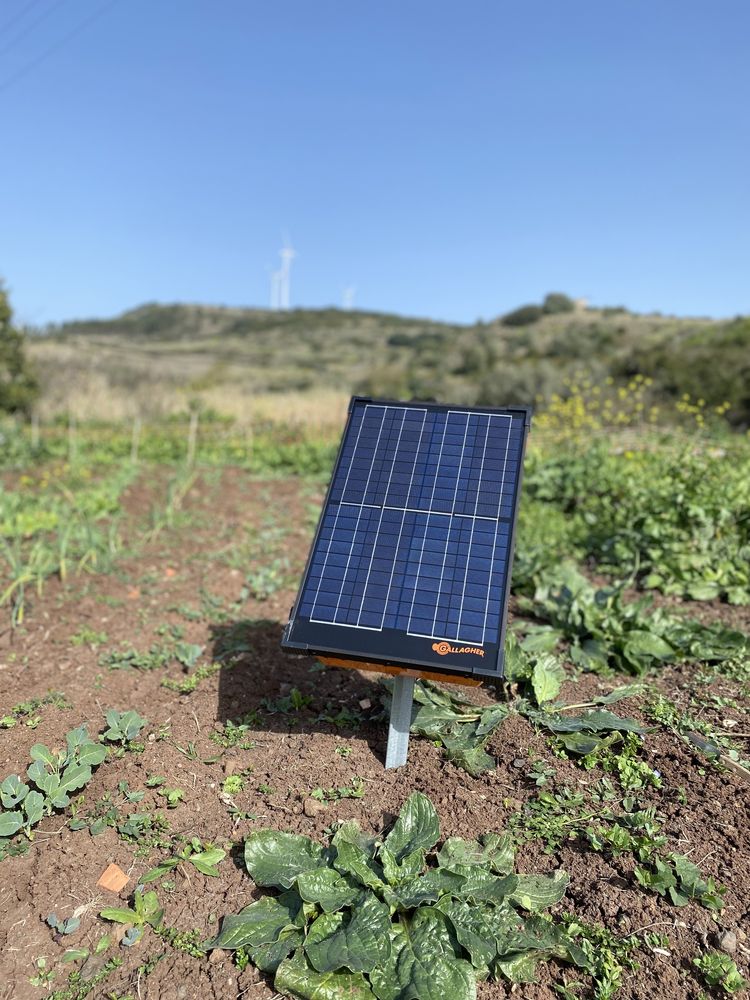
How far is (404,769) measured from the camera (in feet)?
10.9

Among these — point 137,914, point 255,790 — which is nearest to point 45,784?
point 137,914

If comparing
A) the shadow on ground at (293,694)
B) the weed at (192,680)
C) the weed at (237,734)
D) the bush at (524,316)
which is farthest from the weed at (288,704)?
the bush at (524,316)

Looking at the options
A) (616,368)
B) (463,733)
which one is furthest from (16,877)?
(616,368)

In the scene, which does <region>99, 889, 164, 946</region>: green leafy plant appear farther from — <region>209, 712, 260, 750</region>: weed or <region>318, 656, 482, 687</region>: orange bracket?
<region>318, 656, 482, 687</region>: orange bracket

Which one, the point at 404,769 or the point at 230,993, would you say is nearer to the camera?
the point at 230,993

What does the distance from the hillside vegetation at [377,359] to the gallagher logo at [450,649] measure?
26.5 feet

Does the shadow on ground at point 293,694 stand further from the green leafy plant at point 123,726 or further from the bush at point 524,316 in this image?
the bush at point 524,316

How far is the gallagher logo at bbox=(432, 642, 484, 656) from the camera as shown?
2.79 meters

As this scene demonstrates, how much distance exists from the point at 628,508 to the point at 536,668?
3.51 m

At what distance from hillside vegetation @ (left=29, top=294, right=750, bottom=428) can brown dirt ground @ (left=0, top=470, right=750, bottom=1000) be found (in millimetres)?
7112

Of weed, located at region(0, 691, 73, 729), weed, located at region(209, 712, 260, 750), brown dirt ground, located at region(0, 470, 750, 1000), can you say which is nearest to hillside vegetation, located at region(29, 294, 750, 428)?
brown dirt ground, located at region(0, 470, 750, 1000)

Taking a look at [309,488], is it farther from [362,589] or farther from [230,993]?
[230,993]

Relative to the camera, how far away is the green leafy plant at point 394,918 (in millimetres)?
2318

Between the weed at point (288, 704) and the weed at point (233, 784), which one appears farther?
the weed at point (288, 704)
